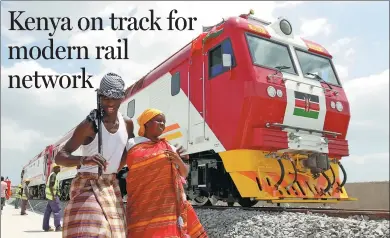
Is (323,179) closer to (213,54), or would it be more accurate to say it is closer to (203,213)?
(203,213)

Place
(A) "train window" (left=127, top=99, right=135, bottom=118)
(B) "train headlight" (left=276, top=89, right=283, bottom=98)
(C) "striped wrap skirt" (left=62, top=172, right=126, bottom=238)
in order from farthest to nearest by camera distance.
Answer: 1. (A) "train window" (left=127, top=99, right=135, bottom=118)
2. (B) "train headlight" (left=276, top=89, right=283, bottom=98)
3. (C) "striped wrap skirt" (left=62, top=172, right=126, bottom=238)

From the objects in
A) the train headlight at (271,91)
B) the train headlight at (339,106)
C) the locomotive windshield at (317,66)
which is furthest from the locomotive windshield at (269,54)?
the train headlight at (339,106)

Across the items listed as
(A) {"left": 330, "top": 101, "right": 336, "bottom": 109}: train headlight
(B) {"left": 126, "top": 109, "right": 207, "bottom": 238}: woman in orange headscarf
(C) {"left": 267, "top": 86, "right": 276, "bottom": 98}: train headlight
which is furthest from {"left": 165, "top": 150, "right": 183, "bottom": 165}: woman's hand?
(A) {"left": 330, "top": 101, "right": 336, "bottom": 109}: train headlight

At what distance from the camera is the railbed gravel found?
4809 millimetres

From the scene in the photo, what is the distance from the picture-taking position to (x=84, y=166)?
270 centimetres

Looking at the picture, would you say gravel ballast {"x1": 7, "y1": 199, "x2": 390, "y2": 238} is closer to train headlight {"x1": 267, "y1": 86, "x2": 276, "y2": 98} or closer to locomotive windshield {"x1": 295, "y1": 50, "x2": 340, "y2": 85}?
train headlight {"x1": 267, "y1": 86, "x2": 276, "y2": 98}

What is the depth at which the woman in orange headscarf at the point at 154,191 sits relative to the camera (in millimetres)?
2881

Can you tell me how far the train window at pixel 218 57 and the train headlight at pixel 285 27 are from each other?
135 cm

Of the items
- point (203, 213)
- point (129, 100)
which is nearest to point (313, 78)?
point (203, 213)

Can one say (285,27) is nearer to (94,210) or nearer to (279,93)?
(279,93)

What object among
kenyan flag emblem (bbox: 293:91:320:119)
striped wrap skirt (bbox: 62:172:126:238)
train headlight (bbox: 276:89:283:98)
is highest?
train headlight (bbox: 276:89:283:98)

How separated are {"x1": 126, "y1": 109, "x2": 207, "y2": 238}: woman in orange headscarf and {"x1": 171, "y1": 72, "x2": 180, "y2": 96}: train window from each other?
19.5ft

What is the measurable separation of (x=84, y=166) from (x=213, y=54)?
18.7 feet

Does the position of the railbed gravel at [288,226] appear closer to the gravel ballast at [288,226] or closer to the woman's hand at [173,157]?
the gravel ballast at [288,226]
